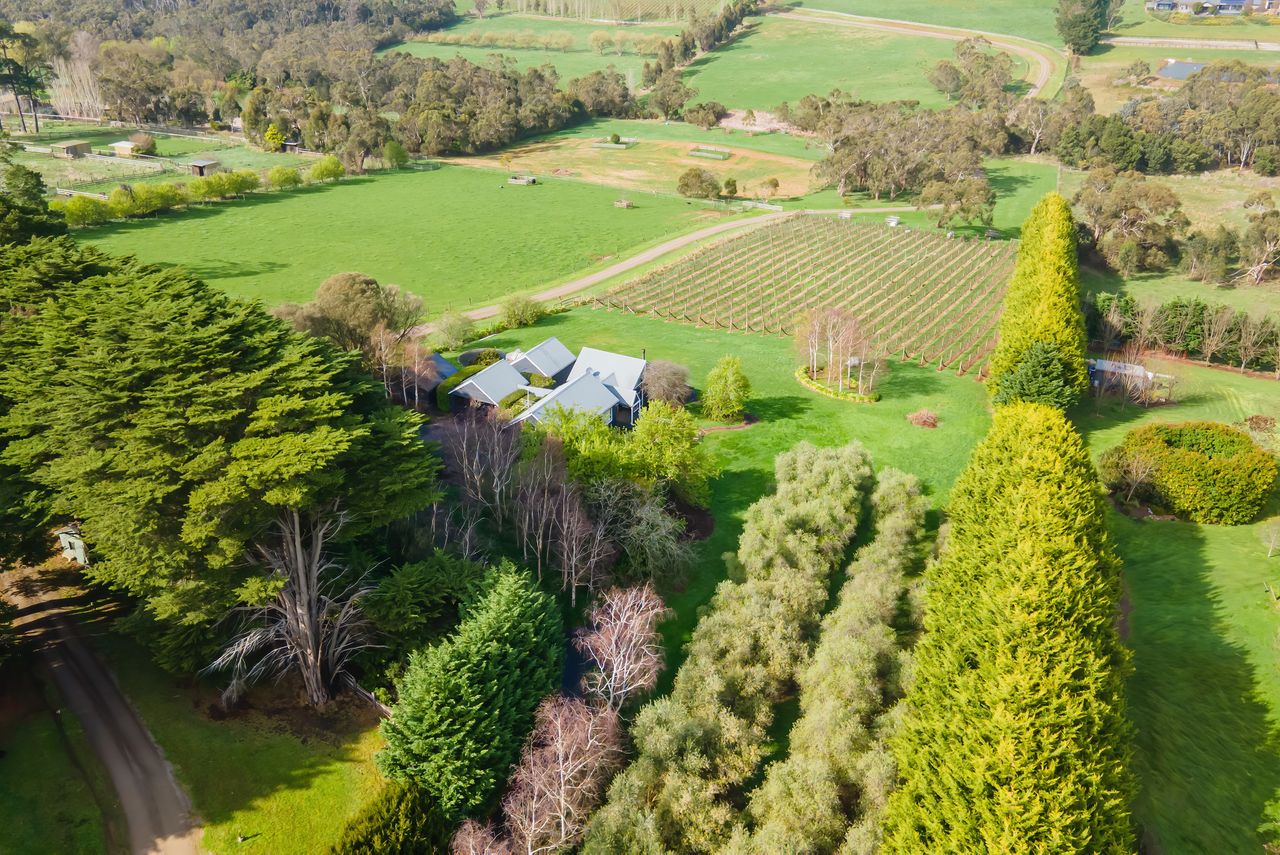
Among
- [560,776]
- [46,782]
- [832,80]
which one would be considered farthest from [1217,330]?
[832,80]

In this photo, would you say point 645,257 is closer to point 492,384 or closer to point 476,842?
point 492,384

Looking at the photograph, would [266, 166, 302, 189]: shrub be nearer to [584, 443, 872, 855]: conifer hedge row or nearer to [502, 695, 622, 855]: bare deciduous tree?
[584, 443, 872, 855]: conifer hedge row

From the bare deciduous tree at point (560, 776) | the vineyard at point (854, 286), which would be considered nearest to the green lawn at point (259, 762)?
the bare deciduous tree at point (560, 776)

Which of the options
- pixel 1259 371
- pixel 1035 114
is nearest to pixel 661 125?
pixel 1035 114

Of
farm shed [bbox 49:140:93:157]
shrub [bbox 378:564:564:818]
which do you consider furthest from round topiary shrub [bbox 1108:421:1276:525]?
farm shed [bbox 49:140:93:157]

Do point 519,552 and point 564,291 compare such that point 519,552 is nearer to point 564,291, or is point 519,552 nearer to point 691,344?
Result: point 691,344

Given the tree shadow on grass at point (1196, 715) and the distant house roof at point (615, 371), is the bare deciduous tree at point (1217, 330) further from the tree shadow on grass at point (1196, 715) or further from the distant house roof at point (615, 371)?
the distant house roof at point (615, 371)
